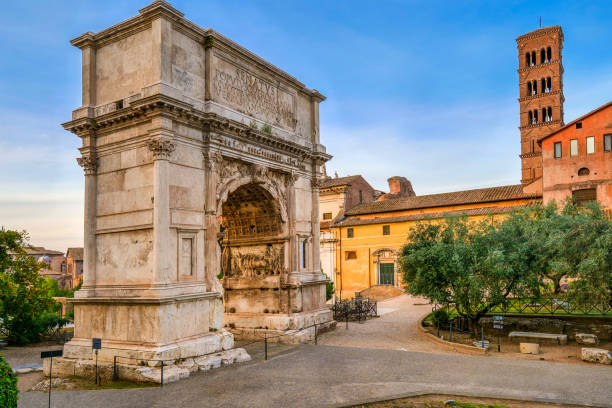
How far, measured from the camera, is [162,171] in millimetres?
14422

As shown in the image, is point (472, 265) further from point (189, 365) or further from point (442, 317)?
point (189, 365)

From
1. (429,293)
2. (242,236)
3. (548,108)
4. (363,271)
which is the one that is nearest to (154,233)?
(242,236)

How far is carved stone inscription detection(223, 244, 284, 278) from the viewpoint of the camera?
20.5 m

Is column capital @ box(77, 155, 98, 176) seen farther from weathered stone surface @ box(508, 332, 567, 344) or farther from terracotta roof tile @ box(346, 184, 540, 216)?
terracotta roof tile @ box(346, 184, 540, 216)

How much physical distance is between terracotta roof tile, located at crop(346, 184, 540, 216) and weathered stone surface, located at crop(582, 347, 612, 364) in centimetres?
2319

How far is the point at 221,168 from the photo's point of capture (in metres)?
16.9

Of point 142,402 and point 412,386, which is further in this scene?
point 412,386

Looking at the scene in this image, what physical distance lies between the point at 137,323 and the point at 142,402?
3098 millimetres

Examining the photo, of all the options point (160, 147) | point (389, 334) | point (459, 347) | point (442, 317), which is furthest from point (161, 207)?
point (442, 317)

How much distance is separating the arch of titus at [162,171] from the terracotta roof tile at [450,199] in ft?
81.2

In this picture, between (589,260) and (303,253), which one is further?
(303,253)

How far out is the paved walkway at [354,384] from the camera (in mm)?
11469

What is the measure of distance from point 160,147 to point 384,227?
99.8 ft

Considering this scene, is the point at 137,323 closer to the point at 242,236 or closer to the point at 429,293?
the point at 242,236
